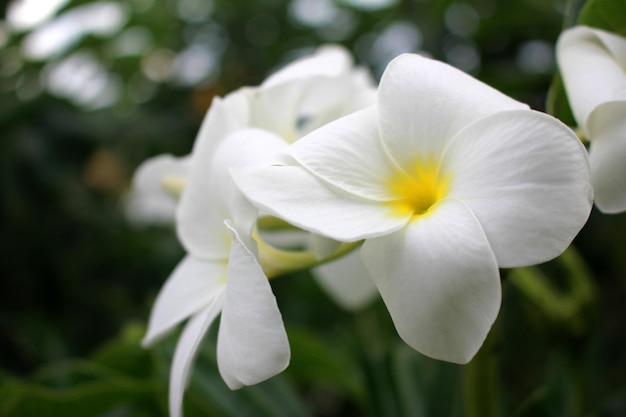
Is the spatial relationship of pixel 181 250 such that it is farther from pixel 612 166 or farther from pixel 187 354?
pixel 612 166

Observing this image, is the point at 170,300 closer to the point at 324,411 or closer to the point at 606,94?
the point at 606,94

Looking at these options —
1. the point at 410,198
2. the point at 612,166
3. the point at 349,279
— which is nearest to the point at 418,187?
the point at 410,198

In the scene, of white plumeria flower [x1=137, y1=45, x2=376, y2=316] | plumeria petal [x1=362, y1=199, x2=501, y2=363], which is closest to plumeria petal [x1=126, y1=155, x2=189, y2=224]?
white plumeria flower [x1=137, y1=45, x2=376, y2=316]

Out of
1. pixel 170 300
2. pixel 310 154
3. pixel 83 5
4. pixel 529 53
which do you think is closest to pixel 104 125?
pixel 83 5

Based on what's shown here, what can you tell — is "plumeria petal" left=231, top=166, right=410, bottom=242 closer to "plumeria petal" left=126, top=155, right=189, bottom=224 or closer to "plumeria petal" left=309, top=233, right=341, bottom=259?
"plumeria petal" left=309, top=233, right=341, bottom=259

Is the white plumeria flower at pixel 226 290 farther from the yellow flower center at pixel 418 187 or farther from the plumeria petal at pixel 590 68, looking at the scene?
the plumeria petal at pixel 590 68

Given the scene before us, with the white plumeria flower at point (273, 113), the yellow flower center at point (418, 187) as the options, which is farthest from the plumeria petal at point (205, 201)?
the yellow flower center at point (418, 187)
